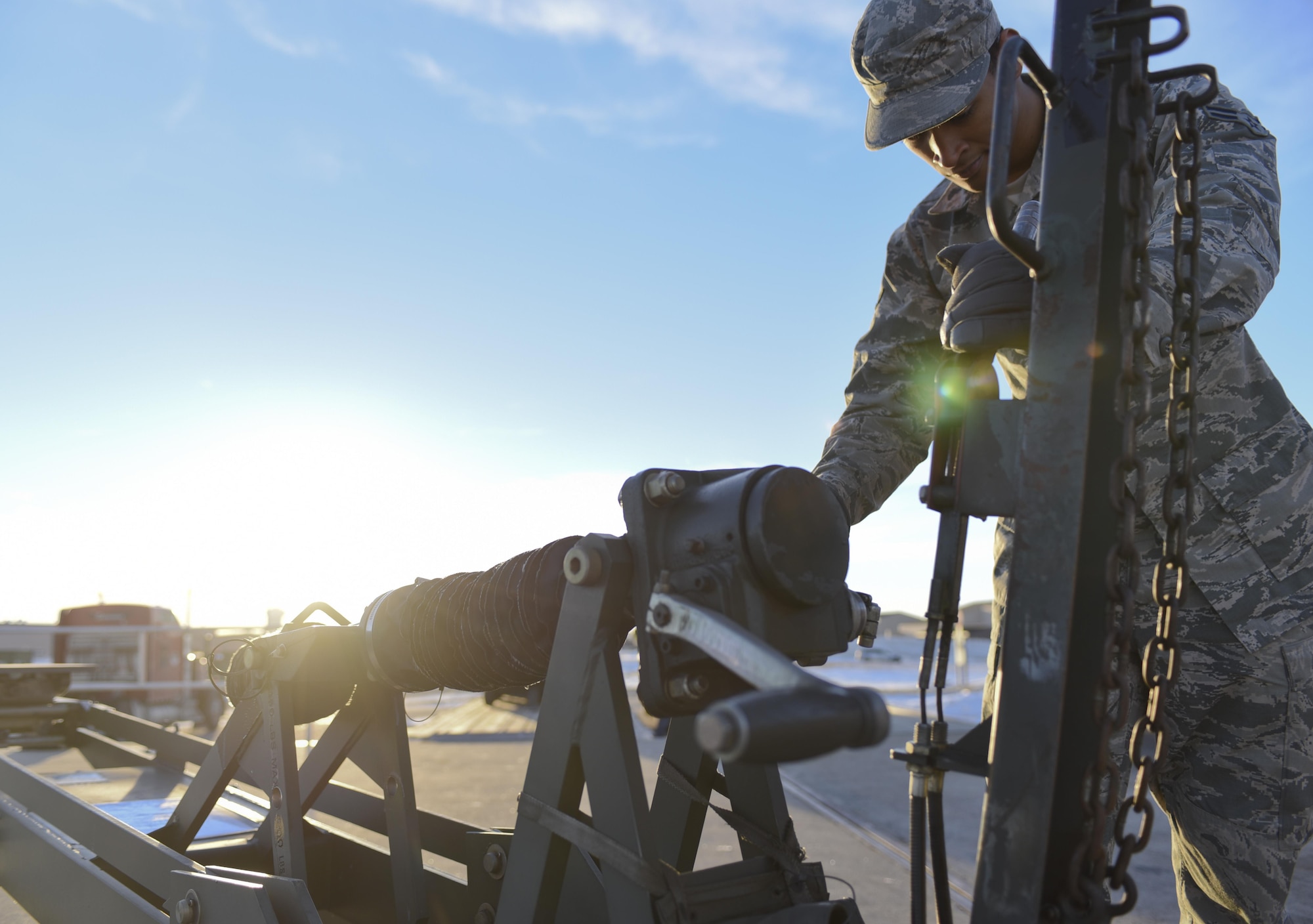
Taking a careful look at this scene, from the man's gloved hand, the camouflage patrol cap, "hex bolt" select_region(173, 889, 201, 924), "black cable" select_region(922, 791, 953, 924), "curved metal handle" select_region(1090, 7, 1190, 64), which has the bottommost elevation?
"hex bolt" select_region(173, 889, 201, 924)

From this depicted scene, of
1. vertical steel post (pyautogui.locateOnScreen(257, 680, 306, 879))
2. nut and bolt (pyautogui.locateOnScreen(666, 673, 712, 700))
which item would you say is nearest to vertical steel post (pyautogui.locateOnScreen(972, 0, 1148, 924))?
nut and bolt (pyautogui.locateOnScreen(666, 673, 712, 700))

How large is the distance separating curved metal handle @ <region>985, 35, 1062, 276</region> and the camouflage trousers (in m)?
0.89

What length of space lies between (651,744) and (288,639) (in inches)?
340

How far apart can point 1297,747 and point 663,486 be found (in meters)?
1.38

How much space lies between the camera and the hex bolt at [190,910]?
2.08 meters

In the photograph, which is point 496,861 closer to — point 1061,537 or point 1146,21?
point 1061,537

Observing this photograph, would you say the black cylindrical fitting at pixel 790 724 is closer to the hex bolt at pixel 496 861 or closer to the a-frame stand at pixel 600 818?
the a-frame stand at pixel 600 818

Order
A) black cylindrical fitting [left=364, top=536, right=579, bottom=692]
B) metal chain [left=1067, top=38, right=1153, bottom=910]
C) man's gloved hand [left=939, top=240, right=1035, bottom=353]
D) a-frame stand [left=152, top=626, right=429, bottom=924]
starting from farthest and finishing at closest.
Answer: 1. a-frame stand [left=152, top=626, right=429, bottom=924]
2. black cylindrical fitting [left=364, top=536, right=579, bottom=692]
3. man's gloved hand [left=939, top=240, right=1035, bottom=353]
4. metal chain [left=1067, top=38, right=1153, bottom=910]

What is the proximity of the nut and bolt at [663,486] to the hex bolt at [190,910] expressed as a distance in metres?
1.44

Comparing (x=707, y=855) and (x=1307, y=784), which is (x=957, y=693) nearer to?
(x=707, y=855)

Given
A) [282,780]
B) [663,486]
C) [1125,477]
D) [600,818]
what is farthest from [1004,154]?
[282,780]

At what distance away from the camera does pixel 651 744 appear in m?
10.6

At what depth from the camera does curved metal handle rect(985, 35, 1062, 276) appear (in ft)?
4.05

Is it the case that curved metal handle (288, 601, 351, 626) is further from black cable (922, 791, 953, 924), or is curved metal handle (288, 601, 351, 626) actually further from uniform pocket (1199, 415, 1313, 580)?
uniform pocket (1199, 415, 1313, 580)
